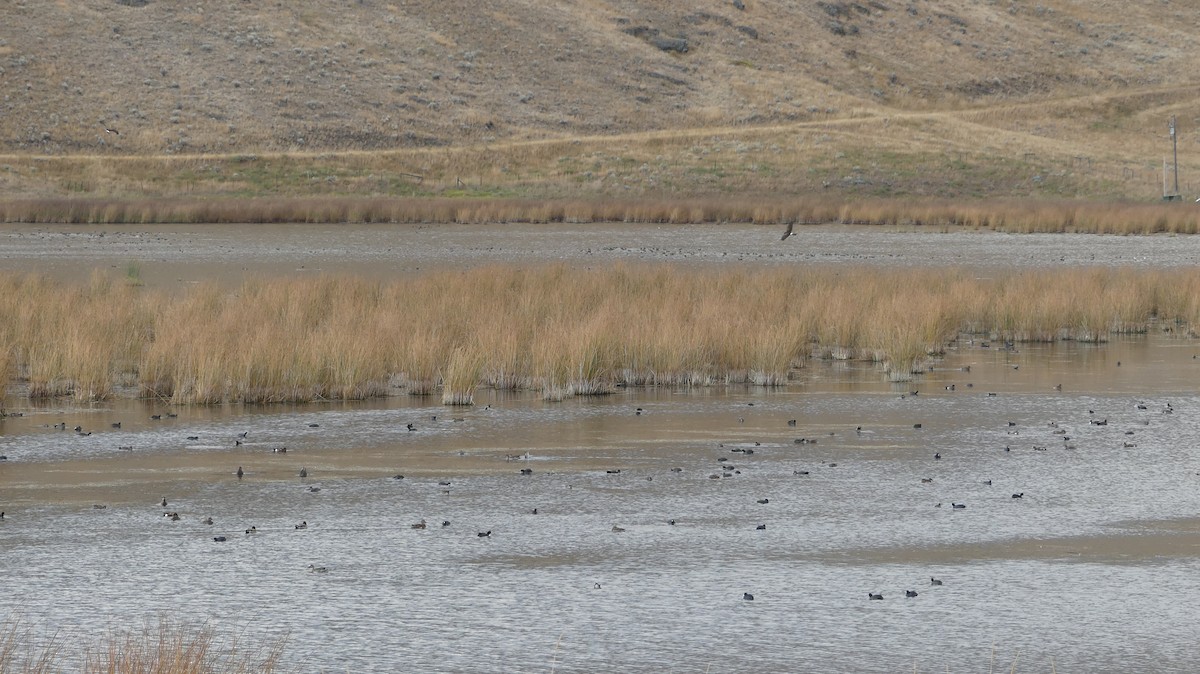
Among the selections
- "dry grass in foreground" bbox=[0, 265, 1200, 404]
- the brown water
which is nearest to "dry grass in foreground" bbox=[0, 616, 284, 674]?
the brown water

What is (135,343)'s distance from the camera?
20.3 meters

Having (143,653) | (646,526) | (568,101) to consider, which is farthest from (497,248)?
(568,101)

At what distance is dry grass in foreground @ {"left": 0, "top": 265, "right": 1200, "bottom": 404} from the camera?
1844 cm

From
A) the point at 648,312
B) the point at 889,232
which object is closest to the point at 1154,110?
the point at 889,232

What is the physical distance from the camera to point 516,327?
20641 millimetres

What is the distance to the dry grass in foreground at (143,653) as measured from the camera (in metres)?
6.97

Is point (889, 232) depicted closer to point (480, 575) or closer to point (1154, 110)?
point (480, 575)

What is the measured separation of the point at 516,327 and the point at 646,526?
917 cm

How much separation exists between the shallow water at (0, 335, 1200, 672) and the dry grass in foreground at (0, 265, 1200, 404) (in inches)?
23.5

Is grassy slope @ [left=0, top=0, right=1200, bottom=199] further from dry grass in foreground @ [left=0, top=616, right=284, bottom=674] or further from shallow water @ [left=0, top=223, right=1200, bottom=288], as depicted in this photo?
dry grass in foreground @ [left=0, top=616, right=284, bottom=674]

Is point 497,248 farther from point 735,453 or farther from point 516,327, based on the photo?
point 735,453

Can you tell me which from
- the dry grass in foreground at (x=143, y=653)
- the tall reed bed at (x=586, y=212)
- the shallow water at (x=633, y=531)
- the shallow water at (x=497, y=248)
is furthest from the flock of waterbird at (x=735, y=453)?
the tall reed bed at (x=586, y=212)

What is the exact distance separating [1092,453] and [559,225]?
42.2 m

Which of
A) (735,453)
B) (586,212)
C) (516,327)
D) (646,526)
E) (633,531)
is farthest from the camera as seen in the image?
(586,212)
